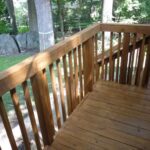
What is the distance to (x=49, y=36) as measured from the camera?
758cm

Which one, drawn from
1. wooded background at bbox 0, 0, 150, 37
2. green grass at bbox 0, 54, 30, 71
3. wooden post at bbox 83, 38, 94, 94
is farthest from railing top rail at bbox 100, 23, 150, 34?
wooded background at bbox 0, 0, 150, 37

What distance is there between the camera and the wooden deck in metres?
1.94

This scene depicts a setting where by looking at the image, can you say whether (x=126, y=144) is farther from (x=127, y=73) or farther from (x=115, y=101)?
(x=127, y=73)

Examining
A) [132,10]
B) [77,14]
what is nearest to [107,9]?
[132,10]

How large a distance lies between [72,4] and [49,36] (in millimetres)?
4182

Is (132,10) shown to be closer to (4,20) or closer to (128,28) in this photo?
(128,28)

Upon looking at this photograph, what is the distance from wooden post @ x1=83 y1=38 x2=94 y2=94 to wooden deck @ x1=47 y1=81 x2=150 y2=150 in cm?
15

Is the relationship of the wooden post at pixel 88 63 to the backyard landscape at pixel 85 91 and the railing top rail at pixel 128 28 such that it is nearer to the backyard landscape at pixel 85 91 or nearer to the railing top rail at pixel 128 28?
the backyard landscape at pixel 85 91

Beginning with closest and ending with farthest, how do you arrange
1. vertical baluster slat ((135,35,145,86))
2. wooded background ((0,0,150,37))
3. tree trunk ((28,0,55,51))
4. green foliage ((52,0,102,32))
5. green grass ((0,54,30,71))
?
1. vertical baluster slat ((135,35,145,86))
2. tree trunk ((28,0,55,51))
3. green grass ((0,54,30,71))
4. wooded background ((0,0,150,37))
5. green foliage ((52,0,102,32))

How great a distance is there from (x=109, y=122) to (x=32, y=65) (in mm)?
1214

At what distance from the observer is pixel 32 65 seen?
1451 millimetres

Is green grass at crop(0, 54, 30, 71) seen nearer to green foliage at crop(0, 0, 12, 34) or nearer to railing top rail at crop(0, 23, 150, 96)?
green foliage at crop(0, 0, 12, 34)

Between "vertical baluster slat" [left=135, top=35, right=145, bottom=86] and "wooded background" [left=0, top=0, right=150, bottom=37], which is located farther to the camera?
"wooded background" [left=0, top=0, right=150, bottom=37]

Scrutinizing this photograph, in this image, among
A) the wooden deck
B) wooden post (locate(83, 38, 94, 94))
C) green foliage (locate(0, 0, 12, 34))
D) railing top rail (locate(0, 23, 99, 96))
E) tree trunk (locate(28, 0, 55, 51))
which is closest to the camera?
railing top rail (locate(0, 23, 99, 96))
